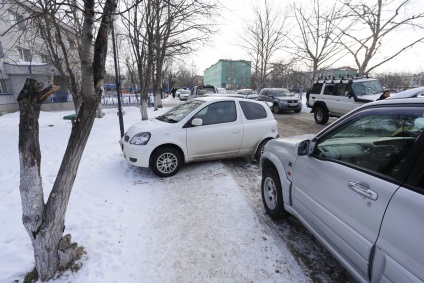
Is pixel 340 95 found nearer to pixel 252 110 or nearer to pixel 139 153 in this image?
pixel 252 110

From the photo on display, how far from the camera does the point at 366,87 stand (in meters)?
10.1

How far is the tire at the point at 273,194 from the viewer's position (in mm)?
3227

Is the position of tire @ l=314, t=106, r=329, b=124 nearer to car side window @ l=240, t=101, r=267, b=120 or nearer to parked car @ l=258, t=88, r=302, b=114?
parked car @ l=258, t=88, r=302, b=114

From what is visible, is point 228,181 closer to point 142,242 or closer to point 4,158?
point 142,242

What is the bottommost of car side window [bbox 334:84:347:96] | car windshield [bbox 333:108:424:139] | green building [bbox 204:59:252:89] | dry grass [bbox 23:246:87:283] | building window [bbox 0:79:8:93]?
dry grass [bbox 23:246:87:283]

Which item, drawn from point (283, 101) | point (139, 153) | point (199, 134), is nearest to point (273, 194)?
point (199, 134)

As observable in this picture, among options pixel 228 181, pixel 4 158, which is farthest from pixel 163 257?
pixel 4 158

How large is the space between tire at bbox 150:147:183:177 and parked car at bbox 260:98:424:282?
2755 mm

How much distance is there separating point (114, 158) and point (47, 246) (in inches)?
160

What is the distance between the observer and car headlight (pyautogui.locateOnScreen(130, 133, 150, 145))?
4.80 metres

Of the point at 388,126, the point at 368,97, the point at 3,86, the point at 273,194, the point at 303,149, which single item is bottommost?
the point at 273,194

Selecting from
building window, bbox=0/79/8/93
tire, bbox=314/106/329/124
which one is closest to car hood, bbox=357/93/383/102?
tire, bbox=314/106/329/124

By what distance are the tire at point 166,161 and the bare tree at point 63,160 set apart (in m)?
2.41

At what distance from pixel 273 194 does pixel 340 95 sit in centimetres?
933
